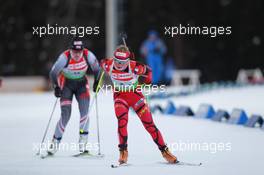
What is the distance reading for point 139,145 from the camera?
1046cm

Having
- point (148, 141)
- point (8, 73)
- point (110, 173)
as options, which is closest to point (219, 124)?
point (148, 141)

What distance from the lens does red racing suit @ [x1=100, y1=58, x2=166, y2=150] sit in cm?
840

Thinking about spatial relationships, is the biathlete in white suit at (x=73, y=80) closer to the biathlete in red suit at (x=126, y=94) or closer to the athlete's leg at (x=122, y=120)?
the biathlete in red suit at (x=126, y=94)

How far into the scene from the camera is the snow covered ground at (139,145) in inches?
319

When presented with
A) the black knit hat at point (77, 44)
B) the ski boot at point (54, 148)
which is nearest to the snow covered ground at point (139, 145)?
the ski boot at point (54, 148)

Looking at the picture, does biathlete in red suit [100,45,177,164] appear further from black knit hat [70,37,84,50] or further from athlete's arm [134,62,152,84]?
black knit hat [70,37,84,50]

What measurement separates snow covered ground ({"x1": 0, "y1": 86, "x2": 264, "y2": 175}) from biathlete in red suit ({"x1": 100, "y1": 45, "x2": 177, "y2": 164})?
0.85 feet

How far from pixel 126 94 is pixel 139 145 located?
2072 millimetres

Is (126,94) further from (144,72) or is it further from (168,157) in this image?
(168,157)

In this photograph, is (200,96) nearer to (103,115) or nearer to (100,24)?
(103,115)

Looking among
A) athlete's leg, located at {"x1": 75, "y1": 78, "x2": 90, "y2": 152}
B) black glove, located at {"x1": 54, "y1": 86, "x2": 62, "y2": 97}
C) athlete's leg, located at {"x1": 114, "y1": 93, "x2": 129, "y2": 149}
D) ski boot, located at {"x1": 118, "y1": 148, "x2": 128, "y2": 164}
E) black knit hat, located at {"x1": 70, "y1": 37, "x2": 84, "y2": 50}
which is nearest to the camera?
ski boot, located at {"x1": 118, "y1": 148, "x2": 128, "y2": 164}

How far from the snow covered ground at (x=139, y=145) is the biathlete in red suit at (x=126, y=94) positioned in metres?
0.26

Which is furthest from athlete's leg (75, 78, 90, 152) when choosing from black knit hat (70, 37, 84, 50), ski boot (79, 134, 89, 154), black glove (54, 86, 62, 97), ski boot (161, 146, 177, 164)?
ski boot (161, 146, 177, 164)

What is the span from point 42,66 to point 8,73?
4.40 ft
